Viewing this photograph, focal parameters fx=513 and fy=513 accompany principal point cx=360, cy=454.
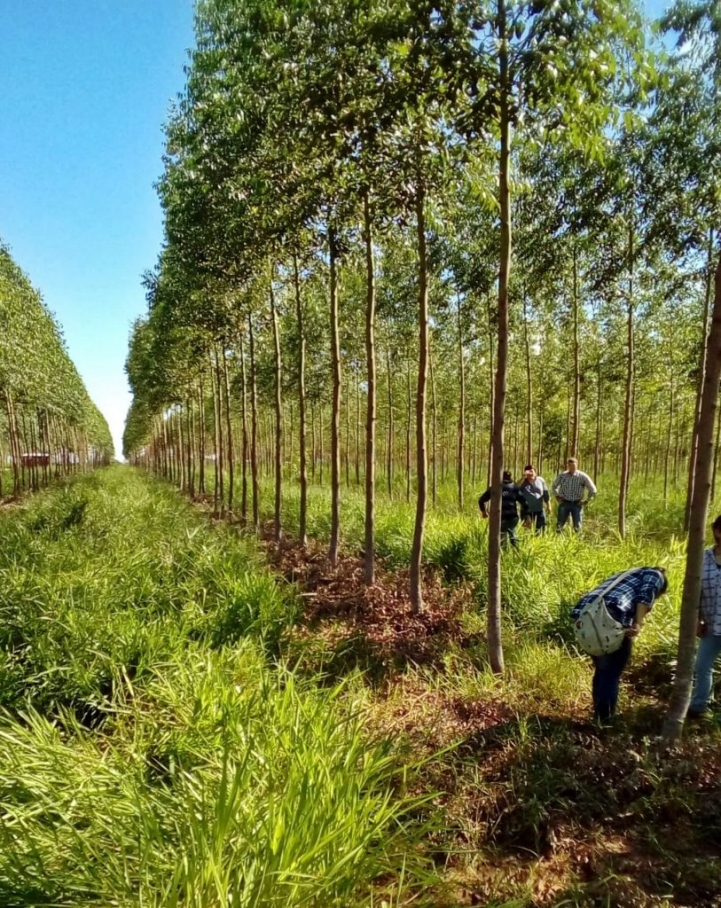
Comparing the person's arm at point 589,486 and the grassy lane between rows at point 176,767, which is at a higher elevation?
the person's arm at point 589,486

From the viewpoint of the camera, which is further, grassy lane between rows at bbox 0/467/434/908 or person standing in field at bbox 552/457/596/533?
person standing in field at bbox 552/457/596/533

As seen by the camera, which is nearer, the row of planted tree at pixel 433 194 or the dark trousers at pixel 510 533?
the row of planted tree at pixel 433 194

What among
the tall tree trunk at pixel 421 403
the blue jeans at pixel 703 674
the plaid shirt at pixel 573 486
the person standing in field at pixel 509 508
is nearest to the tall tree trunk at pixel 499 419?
the tall tree trunk at pixel 421 403

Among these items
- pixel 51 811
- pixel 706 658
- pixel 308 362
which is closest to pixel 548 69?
pixel 706 658

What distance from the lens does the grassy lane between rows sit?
6.64 feet

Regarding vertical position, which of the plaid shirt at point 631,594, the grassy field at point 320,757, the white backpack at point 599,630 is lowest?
the grassy field at point 320,757

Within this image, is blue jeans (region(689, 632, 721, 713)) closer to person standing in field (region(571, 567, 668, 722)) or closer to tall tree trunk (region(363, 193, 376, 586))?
person standing in field (region(571, 567, 668, 722))

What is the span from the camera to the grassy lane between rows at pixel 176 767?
202 cm

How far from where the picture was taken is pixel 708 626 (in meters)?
4.02

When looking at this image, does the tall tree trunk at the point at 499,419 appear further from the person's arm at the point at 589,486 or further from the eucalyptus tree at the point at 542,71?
the person's arm at the point at 589,486

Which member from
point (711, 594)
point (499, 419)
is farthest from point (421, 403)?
point (711, 594)

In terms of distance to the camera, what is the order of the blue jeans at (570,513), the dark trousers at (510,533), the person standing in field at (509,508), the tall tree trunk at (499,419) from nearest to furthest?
the tall tree trunk at (499,419) → the dark trousers at (510,533) → the person standing in field at (509,508) → the blue jeans at (570,513)

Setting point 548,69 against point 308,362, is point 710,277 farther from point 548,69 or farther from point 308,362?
point 308,362

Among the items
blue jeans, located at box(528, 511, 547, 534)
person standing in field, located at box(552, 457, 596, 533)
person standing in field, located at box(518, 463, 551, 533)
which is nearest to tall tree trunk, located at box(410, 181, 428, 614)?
person standing in field, located at box(518, 463, 551, 533)
